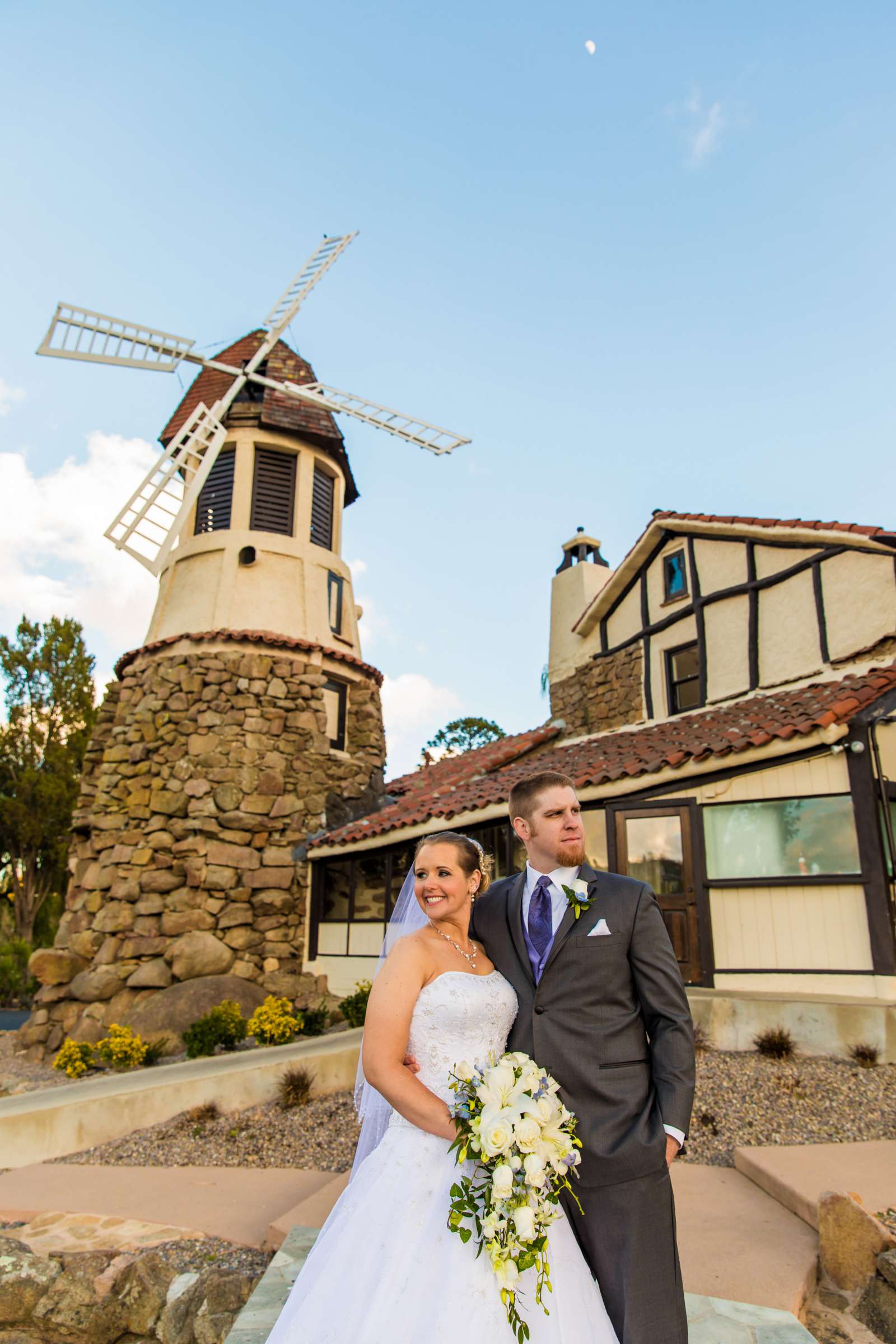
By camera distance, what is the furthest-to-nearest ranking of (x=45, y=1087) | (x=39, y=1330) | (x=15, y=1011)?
(x=15, y=1011)
(x=45, y=1087)
(x=39, y=1330)

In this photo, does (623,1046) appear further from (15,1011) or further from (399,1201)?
(15,1011)

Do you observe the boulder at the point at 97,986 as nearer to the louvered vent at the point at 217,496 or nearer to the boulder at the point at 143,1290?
the boulder at the point at 143,1290

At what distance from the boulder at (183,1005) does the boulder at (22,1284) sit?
5.96 m

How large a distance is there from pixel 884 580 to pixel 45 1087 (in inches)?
457

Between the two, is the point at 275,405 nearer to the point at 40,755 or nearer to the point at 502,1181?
the point at 40,755

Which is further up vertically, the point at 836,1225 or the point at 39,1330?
the point at 836,1225

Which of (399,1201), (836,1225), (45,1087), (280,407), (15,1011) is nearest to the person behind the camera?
(399,1201)

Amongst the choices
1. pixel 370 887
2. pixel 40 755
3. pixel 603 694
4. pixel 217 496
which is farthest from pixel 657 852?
pixel 40 755

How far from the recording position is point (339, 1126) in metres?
6.73

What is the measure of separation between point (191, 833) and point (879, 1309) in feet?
35.5

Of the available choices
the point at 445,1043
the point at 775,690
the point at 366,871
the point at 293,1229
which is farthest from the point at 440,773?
the point at 445,1043

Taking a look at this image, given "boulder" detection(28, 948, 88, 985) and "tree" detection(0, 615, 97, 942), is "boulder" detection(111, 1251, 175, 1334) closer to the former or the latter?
"boulder" detection(28, 948, 88, 985)

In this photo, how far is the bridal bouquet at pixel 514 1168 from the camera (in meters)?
2.16

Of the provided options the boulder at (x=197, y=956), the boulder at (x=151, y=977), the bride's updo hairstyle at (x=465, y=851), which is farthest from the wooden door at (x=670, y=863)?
the boulder at (x=151, y=977)
